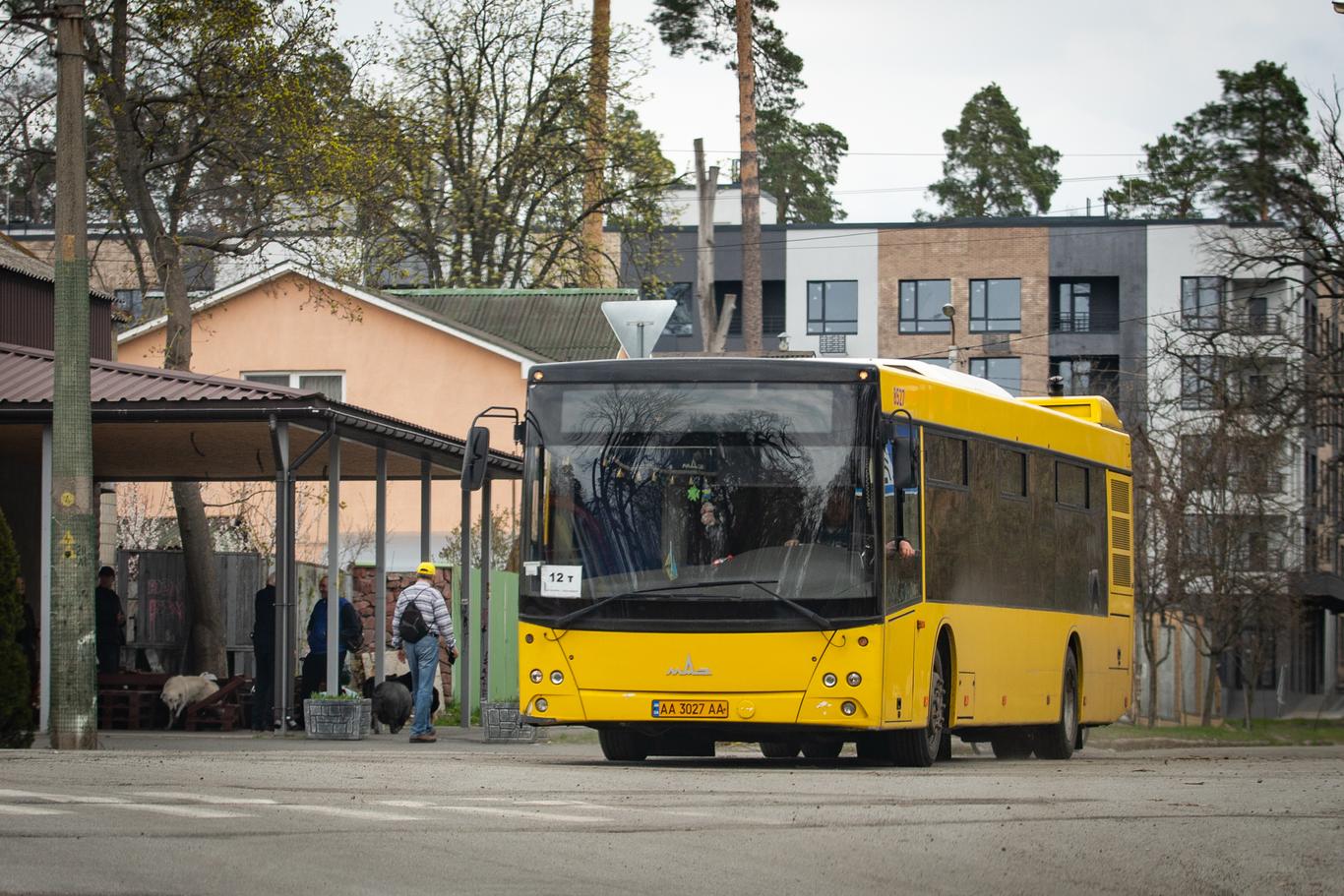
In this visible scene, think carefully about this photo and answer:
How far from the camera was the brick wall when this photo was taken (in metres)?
76.5

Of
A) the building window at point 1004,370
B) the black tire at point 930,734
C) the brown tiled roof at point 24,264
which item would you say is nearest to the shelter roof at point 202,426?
the brown tiled roof at point 24,264

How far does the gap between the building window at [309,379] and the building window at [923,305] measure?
106 ft

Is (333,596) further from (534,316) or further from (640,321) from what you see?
(534,316)

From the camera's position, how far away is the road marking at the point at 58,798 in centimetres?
1188

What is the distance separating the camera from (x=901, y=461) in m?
16.6

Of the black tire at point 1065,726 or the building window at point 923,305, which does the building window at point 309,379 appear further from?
the building window at point 923,305

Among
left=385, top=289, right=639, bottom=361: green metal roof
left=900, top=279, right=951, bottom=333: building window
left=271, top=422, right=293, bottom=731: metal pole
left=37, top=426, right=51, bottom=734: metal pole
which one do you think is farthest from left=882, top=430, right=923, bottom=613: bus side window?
left=900, top=279, right=951, bottom=333: building window

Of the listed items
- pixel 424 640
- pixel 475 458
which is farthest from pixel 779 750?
pixel 475 458

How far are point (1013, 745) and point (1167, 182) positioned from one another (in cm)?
7307

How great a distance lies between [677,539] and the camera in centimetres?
1648

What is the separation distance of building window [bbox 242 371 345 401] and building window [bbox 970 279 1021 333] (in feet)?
108

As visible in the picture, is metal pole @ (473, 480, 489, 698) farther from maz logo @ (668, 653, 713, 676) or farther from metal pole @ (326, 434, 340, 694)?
maz logo @ (668, 653, 713, 676)

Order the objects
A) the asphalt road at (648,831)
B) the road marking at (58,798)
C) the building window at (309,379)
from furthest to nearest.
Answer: the building window at (309,379) < the road marking at (58,798) < the asphalt road at (648,831)

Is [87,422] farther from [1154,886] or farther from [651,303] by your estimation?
[1154,886]
